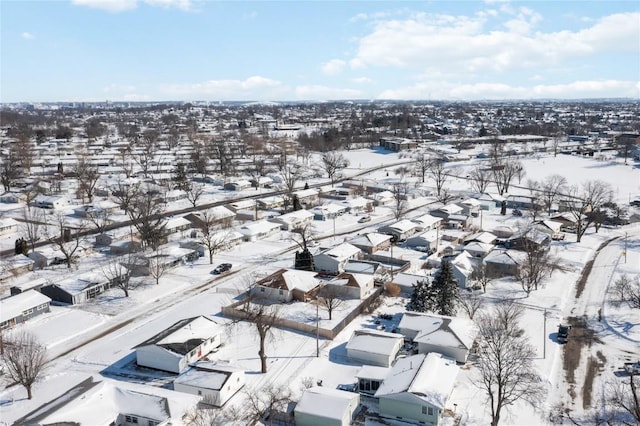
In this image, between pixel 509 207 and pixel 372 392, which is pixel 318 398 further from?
pixel 509 207

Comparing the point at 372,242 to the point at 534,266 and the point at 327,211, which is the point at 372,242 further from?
the point at 327,211

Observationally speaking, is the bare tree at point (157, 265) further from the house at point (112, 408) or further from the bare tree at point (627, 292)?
the bare tree at point (627, 292)

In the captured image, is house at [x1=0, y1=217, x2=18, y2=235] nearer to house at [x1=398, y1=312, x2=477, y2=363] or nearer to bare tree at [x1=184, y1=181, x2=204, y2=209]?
bare tree at [x1=184, y1=181, x2=204, y2=209]

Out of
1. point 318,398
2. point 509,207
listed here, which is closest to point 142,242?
point 318,398

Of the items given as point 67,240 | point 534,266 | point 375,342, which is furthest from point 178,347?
point 67,240

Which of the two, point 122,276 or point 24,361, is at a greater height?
point 24,361
